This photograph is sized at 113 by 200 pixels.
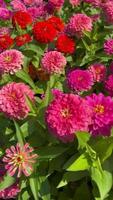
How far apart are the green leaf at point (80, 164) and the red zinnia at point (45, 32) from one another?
3.18 ft

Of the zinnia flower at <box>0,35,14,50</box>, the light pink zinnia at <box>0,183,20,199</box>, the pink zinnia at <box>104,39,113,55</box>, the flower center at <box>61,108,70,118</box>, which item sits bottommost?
the light pink zinnia at <box>0,183,20,199</box>

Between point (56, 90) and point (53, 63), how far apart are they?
0.31 meters

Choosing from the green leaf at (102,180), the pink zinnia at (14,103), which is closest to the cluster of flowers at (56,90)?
the pink zinnia at (14,103)

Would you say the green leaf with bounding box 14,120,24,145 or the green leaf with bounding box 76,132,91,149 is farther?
the green leaf with bounding box 14,120,24,145

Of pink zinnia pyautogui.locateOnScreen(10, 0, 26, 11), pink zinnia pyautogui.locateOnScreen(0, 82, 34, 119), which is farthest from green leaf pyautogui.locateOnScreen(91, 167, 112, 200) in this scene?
pink zinnia pyautogui.locateOnScreen(10, 0, 26, 11)

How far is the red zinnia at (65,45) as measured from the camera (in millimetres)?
2537

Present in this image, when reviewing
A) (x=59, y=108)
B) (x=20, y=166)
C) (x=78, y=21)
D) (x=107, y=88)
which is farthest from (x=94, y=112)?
(x=78, y=21)

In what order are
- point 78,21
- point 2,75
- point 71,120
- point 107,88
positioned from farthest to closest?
point 78,21
point 2,75
point 107,88
point 71,120

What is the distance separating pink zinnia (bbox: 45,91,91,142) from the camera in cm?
168

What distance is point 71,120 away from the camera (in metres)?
1.68

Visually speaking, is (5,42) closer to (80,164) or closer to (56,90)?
(56,90)

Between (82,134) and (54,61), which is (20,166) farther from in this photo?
(54,61)

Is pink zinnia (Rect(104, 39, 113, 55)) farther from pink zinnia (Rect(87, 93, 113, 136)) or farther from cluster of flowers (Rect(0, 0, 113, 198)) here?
pink zinnia (Rect(87, 93, 113, 136))

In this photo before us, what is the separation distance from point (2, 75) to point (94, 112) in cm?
75
